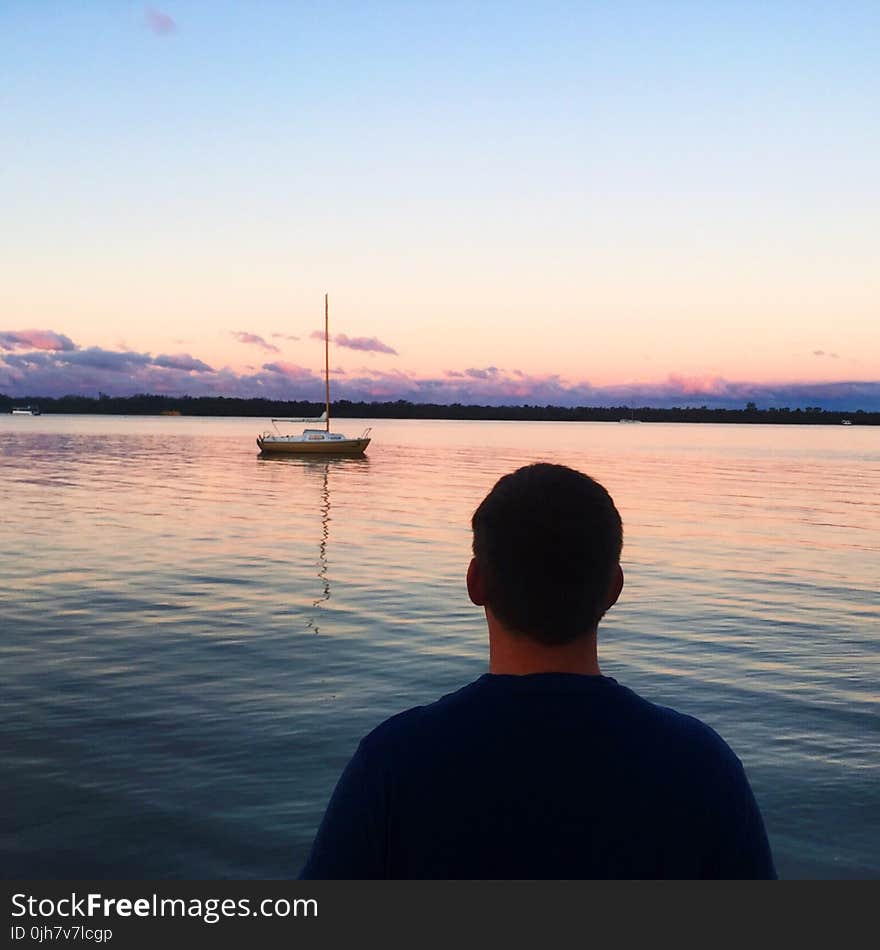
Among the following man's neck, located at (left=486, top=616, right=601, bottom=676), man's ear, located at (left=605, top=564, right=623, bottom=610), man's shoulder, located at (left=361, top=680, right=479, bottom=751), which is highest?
man's ear, located at (left=605, top=564, right=623, bottom=610)

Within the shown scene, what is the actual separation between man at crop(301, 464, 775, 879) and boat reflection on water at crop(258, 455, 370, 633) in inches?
603

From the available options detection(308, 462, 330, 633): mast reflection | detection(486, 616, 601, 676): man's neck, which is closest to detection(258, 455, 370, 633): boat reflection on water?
detection(308, 462, 330, 633): mast reflection

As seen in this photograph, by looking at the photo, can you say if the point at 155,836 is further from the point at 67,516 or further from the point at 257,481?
the point at 257,481

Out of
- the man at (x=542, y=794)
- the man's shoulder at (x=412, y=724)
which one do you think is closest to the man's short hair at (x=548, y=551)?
the man at (x=542, y=794)

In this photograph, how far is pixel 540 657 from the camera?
2240 millimetres

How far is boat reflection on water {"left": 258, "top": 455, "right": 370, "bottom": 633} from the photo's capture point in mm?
20047

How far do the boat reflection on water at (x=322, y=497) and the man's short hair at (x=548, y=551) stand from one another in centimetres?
1523

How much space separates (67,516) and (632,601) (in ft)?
72.4

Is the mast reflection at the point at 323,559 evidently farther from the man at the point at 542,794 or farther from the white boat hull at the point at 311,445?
the white boat hull at the point at 311,445

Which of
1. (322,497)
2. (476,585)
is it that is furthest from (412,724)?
(322,497)

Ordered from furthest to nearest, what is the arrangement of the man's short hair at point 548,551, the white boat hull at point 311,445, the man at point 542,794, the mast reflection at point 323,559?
the white boat hull at point 311,445 → the mast reflection at point 323,559 → the man's short hair at point 548,551 → the man at point 542,794

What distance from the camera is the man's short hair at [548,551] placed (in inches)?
87.4

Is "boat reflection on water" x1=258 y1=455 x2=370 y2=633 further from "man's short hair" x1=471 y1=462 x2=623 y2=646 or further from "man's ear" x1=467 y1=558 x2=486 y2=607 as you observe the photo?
"man's short hair" x1=471 y1=462 x2=623 y2=646

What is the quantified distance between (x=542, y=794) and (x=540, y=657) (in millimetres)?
317
